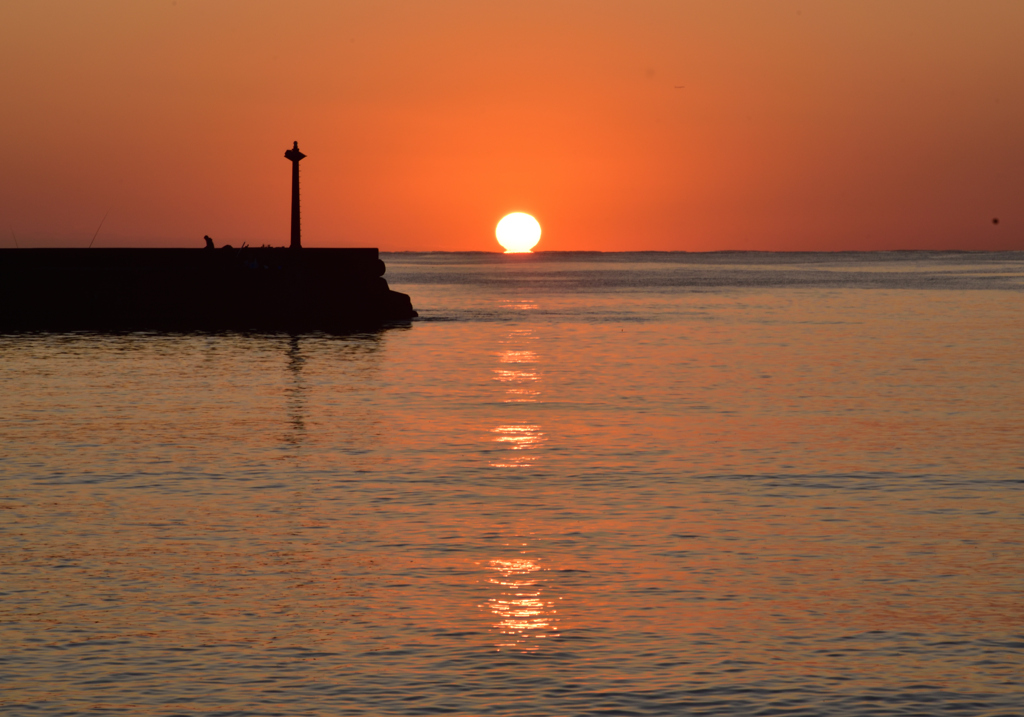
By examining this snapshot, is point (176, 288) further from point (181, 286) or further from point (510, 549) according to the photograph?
point (510, 549)

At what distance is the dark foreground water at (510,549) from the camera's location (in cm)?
970

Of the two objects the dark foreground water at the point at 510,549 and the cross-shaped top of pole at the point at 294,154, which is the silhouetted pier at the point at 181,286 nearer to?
the cross-shaped top of pole at the point at 294,154

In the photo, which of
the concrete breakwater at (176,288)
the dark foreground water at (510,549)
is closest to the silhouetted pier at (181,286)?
the concrete breakwater at (176,288)

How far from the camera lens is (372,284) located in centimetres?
6425

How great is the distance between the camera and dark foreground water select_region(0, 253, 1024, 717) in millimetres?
9695

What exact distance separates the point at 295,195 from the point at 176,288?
643 centimetres

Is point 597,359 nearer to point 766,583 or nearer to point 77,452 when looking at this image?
point 77,452

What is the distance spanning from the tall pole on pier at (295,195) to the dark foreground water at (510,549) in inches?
1104

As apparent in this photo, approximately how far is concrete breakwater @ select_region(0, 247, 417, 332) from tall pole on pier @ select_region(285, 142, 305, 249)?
3.71ft

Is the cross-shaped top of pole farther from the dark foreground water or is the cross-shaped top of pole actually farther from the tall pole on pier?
the dark foreground water

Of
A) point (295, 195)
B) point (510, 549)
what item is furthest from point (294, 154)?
point (510, 549)

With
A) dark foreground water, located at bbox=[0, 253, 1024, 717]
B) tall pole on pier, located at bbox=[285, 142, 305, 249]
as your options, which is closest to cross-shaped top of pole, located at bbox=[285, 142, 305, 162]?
tall pole on pier, located at bbox=[285, 142, 305, 249]

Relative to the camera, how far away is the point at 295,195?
61188mm

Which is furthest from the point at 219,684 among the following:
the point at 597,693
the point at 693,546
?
the point at 693,546
